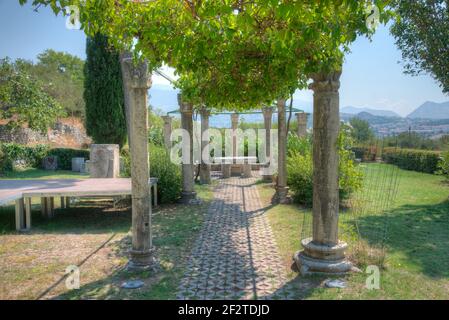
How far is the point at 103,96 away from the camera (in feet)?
61.0

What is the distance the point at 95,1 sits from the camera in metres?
3.80

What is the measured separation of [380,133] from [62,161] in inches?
707

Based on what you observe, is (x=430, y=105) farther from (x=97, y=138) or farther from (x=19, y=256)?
(x=19, y=256)

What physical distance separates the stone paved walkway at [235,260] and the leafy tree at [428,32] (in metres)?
5.76

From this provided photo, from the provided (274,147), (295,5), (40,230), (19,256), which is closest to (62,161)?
(274,147)

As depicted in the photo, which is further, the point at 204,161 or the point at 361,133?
the point at 204,161

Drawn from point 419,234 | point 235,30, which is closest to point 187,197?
point 419,234

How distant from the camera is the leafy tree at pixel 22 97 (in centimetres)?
1393

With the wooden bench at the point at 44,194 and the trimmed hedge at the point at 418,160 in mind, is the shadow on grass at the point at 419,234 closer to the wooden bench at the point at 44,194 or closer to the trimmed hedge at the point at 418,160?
the wooden bench at the point at 44,194

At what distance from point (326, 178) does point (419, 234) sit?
125 inches

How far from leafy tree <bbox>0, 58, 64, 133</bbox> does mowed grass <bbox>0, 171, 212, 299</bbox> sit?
6.10 metres

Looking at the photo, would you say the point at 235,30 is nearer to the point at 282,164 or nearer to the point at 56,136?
the point at 282,164

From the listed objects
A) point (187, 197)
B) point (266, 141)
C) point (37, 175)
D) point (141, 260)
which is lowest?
point (141, 260)

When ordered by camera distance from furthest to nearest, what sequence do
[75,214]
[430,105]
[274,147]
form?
[430,105] < [274,147] < [75,214]
